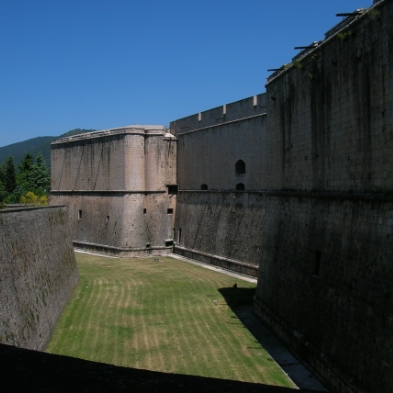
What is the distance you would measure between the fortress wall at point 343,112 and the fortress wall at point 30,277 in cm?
671

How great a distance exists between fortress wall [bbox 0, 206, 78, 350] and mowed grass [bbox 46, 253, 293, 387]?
2.28 feet

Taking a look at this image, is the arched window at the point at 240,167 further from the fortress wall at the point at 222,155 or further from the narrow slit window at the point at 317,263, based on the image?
the narrow slit window at the point at 317,263

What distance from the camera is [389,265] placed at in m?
7.54

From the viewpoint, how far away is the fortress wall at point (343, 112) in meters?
8.21

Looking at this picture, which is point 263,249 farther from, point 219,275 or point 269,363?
point 219,275

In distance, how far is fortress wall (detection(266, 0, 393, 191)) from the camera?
821 centimetres

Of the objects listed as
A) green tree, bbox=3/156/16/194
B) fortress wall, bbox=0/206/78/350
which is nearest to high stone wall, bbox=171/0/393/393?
fortress wall, bbox=0/206/78/350

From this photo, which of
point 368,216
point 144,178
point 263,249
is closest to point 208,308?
point 263,249

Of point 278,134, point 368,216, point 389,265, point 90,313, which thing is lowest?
point 90,313

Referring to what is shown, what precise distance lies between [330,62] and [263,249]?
616 cm

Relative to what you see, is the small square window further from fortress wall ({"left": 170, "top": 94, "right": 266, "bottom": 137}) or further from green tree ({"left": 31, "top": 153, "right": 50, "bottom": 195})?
green tree ({"left": 31, "top": 153, "right": 50, "bottom": 195})

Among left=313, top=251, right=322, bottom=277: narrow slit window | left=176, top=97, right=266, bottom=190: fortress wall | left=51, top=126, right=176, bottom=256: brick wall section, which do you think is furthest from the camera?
left=51, top=126, right=176, bottom=256: brick wall section

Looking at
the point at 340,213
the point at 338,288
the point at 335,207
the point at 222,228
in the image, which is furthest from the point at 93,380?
the point at 222,228

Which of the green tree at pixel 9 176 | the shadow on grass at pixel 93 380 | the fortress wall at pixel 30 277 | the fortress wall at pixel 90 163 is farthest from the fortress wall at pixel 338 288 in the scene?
the green tree at pixel 9 176
